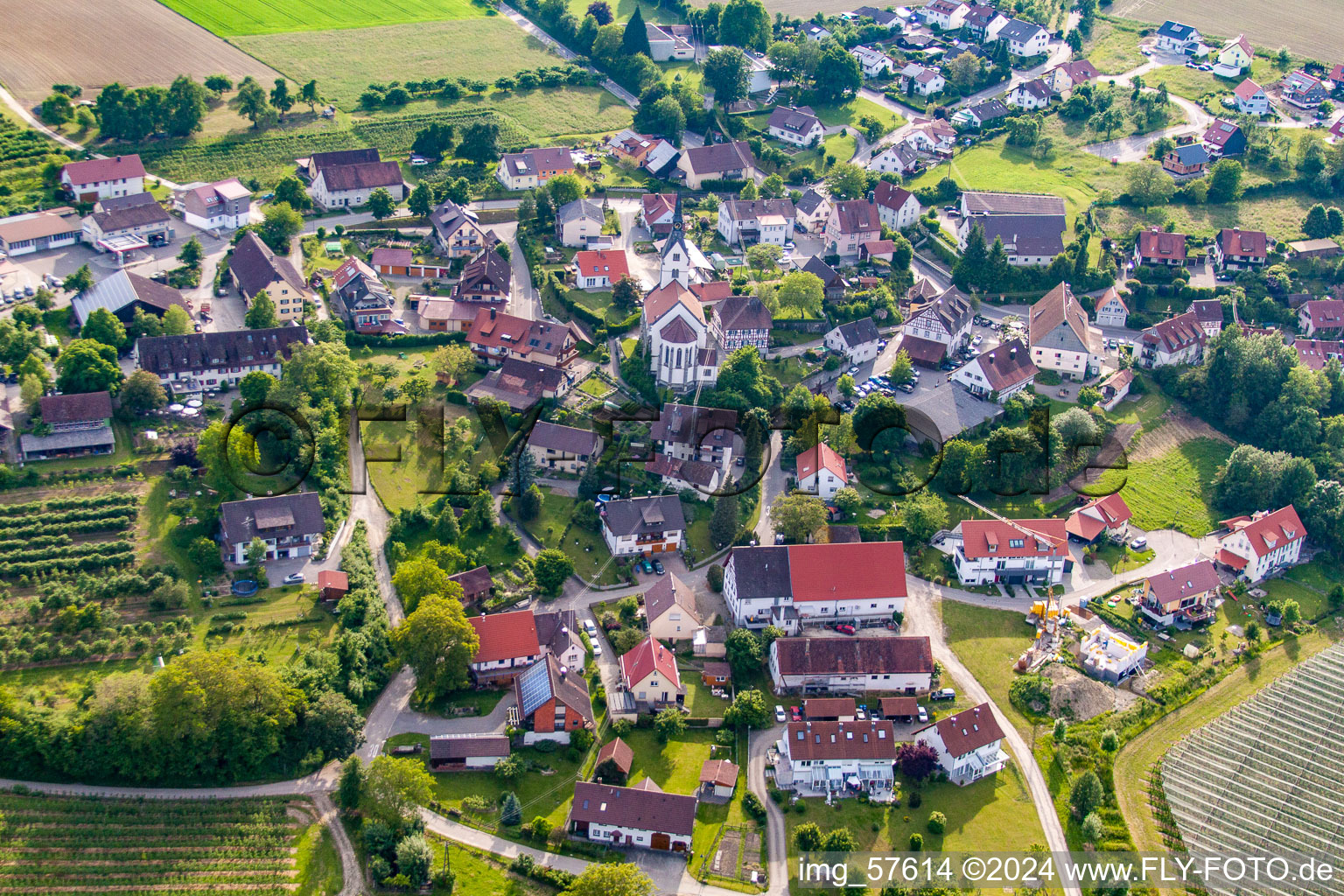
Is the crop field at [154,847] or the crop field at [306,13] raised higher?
the crop field at [306,13]

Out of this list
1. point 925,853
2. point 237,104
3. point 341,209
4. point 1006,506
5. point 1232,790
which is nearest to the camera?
point 925,853

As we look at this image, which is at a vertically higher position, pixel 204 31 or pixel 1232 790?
pixel 204 31

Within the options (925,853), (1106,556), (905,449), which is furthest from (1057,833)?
(905,449)

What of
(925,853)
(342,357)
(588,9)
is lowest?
(925,853)

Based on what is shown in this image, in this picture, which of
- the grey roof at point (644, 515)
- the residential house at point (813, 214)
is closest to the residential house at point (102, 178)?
the grey roof at point (644, 515)

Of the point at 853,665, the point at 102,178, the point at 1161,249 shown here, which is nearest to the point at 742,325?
the point at 853,665

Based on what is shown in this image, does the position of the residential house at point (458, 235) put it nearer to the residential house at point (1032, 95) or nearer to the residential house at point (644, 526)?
the residential house at point (644, 526)

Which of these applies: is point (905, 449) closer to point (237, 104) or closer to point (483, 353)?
point (483, 353)
